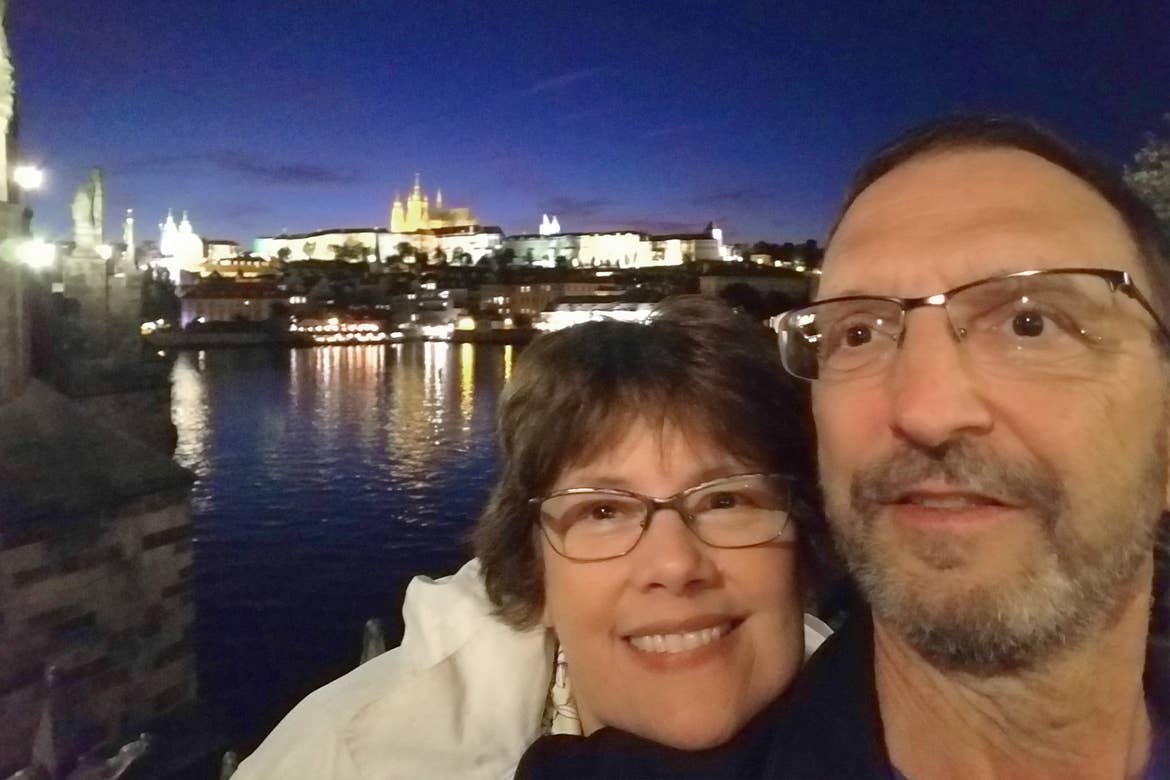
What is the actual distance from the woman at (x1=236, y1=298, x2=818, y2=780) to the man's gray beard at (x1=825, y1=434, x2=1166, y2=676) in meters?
0.21

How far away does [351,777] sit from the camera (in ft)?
3.30

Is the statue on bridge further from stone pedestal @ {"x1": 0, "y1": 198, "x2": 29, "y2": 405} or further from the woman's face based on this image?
the woman's face

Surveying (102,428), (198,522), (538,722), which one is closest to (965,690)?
(538,722)

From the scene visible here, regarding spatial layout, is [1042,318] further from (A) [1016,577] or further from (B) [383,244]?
(B) [383,244]

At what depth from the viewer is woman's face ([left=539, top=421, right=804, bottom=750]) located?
0.94 meters

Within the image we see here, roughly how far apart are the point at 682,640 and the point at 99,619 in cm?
558

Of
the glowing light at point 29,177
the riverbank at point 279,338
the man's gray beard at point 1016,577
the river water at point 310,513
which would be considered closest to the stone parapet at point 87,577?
the river water at point 310,513

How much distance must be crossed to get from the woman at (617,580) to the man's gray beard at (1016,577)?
21 cm

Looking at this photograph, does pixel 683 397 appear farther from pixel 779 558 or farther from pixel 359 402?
pixel 359 402

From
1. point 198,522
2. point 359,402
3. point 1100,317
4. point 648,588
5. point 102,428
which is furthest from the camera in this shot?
point 359,402

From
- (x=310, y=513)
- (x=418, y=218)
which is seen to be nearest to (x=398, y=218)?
(x=418, y=218)

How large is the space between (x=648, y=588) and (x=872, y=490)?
26cm

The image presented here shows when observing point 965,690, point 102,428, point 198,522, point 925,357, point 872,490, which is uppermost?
point 925,357

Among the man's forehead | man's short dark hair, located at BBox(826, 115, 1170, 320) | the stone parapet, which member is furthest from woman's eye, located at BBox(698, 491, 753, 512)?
the stone parapet
